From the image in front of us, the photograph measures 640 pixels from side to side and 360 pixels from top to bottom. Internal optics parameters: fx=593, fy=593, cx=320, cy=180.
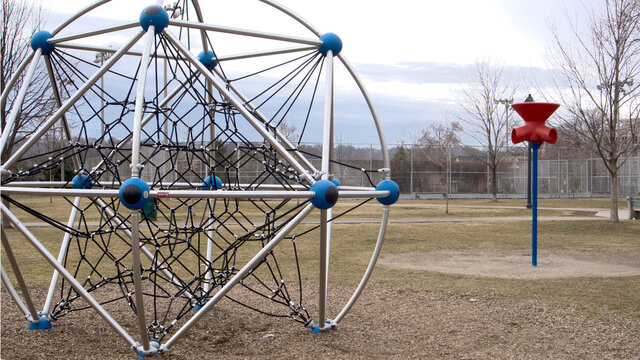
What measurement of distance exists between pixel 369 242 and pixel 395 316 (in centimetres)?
647

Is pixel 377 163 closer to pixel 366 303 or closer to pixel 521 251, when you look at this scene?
pixel 521 251

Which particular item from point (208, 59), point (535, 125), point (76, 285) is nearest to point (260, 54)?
point (208, 59)

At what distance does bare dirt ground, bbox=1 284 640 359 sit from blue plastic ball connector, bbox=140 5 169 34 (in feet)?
8.64

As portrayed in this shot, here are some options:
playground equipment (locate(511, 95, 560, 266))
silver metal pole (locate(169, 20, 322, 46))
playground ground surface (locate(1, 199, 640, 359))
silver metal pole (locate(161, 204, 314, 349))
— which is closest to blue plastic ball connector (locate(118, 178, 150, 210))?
silver metal pole (locate(161, 204, 314, 349))

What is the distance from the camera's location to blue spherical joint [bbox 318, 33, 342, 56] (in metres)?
5.30

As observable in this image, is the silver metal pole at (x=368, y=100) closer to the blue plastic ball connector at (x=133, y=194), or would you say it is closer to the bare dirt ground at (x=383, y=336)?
the bare dirt ground at (x=383, y=336)

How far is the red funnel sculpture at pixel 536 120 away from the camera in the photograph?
9.91 m

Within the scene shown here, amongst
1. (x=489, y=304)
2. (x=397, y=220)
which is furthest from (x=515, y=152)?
(x=489, y=304)

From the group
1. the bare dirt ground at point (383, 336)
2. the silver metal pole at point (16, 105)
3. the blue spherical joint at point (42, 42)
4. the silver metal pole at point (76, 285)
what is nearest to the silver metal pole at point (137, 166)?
the silver metal pole at point (76, 285)

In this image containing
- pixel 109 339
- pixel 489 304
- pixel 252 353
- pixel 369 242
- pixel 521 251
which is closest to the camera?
pixel 252 353

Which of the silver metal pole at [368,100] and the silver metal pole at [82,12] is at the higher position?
the silver metal pole at [82,12]

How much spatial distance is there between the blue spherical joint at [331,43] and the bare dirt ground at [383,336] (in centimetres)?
263

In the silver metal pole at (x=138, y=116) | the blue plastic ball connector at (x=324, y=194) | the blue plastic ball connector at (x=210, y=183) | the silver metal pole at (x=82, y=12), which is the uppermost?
the silver metal pole at (x=82, y=12)

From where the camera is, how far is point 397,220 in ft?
59.6
